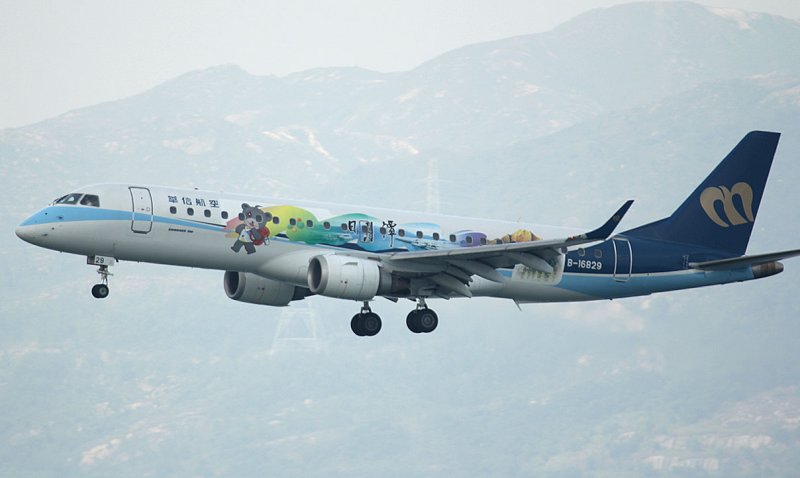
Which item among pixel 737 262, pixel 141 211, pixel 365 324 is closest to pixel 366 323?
pixel 365 324

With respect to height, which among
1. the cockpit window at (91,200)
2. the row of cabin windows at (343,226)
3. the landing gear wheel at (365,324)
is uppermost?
the cockpit window at (91,200)

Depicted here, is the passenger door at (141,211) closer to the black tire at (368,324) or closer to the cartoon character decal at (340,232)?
the cartoon character decal at (340,232)

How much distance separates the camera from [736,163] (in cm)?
5875

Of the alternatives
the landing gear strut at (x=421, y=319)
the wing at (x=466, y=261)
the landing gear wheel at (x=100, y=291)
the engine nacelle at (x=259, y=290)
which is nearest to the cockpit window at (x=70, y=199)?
the landing gear wheel at (x=100, y=291)

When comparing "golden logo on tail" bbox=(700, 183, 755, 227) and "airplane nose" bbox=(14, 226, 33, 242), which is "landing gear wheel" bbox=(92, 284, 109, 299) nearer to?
"airplane nose" bbox=(14, 226, 33, 242)

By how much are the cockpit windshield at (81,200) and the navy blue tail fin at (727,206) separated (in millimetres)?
23397

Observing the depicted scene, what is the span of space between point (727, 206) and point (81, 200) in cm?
2850

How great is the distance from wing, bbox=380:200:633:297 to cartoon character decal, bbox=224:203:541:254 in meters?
1.20

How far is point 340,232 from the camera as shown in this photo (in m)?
50.8

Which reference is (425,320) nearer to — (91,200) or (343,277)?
(343,277)

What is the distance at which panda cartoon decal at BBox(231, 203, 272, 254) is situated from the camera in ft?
161

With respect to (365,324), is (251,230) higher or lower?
higher

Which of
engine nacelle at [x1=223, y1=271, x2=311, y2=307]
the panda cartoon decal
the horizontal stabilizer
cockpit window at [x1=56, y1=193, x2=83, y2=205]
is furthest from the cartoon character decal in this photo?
the horizontal stabilizer

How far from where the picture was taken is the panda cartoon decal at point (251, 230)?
4912 centimetres
